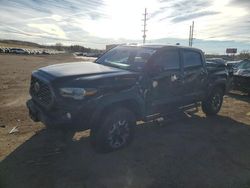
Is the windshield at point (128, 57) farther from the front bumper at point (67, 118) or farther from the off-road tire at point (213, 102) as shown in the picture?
the off-road tire at point (213, 102)

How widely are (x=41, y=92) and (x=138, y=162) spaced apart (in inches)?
83.0

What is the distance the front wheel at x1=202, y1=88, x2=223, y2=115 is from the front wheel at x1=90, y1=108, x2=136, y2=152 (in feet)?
11.2

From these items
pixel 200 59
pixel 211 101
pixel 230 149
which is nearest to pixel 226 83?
pixel 211 101

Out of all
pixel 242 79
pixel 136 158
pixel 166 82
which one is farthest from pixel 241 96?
pixel 136 158

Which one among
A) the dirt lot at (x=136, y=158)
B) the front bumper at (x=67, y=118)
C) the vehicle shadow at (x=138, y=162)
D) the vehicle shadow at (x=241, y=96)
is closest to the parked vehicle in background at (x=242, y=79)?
the vehicle shadow at (x=241, y=96)

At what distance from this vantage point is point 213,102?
793cm

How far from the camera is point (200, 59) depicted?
23.7 feet

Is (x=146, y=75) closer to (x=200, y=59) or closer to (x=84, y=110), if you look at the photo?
(x=84, y=110)

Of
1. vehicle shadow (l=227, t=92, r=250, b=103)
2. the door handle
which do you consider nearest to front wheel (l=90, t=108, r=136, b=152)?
the door handle

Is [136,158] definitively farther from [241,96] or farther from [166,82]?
[241,96]

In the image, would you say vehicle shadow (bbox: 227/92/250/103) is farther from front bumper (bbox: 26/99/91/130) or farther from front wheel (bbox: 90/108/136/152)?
front bumper (bbox: 26/99/91/130)

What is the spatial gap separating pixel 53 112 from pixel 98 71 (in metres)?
1.10

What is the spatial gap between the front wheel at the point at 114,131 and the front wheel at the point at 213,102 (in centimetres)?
342

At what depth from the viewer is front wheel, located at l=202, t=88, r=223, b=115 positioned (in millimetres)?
7804
